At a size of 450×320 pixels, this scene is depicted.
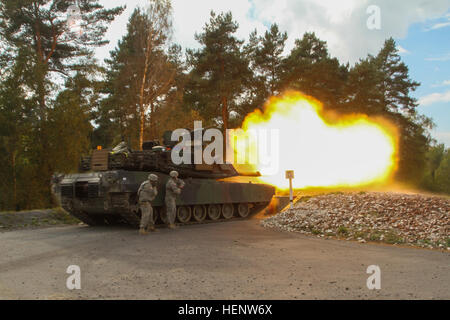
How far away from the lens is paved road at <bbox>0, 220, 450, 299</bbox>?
5.90 meters

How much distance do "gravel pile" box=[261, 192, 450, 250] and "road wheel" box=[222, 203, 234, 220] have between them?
3.25 m

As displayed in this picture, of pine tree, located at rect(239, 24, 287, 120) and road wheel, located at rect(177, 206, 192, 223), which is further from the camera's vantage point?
pine tree, located at rect(239, 24, 287, 120)

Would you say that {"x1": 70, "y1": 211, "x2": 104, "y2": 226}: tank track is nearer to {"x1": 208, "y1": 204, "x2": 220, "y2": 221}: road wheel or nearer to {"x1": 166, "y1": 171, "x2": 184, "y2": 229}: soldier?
{"x1": 166, "y1": 171, "x2": 184, "y2": 229}: soldier

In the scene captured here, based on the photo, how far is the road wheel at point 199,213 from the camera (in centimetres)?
1674

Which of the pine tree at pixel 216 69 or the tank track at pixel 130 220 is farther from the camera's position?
the pine tree at pixel 216 69

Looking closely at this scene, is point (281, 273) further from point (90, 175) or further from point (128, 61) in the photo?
point (128, 61)

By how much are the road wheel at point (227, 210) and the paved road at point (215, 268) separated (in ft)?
21.1

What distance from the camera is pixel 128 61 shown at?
30578 mm

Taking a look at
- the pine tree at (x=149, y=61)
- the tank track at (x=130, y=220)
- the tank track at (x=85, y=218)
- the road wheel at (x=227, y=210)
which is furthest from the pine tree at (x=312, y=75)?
the tank track at (x=85, y=218)

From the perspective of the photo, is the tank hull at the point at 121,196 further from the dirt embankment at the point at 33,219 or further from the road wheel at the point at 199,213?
the dirt embankment at the point at 33,219

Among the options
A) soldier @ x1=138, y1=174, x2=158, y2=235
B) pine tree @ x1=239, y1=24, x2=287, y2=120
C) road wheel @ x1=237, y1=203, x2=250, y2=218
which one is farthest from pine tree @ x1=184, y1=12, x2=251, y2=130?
soldier @ x1=138, y1=174, x2=158, y2=235

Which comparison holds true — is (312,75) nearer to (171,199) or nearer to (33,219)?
(171,199)

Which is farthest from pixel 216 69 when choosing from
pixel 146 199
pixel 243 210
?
pixel 146 199

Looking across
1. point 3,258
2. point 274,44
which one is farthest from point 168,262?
point 274,44
